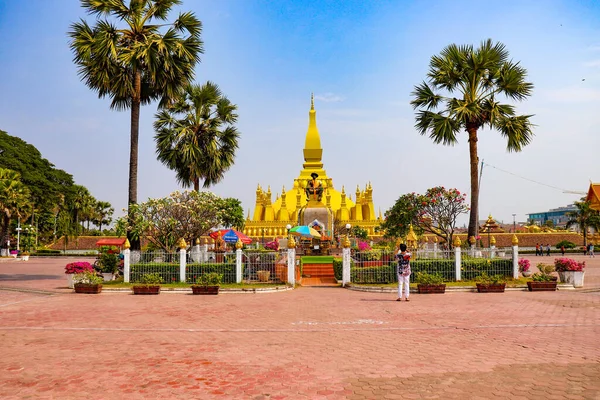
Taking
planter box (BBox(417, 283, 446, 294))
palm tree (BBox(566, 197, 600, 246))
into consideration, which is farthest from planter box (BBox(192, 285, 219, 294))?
palm tree (BBox(566, 197, 600, 246))

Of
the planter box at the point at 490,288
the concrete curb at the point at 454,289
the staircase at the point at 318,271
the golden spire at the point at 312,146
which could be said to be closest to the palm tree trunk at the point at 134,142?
the staircase at the point at 318,271

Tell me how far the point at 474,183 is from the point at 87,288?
15804 millimetres

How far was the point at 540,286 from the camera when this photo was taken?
57.6 feet

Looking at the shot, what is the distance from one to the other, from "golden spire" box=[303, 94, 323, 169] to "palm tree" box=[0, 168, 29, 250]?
28156mm

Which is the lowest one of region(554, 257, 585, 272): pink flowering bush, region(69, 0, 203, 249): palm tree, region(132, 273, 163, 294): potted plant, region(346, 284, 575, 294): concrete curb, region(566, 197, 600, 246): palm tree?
region(346, 284, 575, 294): concrete curb

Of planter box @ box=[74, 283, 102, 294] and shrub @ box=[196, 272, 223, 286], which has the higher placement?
shrub @ box=[196, 272, 223, 286]

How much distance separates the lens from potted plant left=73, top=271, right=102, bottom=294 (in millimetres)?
17062

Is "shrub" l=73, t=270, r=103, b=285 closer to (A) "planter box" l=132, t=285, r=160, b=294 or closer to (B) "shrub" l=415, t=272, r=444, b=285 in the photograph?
(A) "planter box" l=132, t=285, r=160, b=294

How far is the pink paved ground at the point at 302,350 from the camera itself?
6.10 metres

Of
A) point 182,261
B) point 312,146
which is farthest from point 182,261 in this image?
point 312,146

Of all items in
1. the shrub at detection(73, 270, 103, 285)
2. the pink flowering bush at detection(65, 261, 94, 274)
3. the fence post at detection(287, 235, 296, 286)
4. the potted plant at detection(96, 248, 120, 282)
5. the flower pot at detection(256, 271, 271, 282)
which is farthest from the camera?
the potted plant at detection(96, 248, 120, 282)

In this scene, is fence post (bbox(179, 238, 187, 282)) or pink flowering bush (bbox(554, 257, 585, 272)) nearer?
pink flowering bush (bbox(554, 257, 585, 272))

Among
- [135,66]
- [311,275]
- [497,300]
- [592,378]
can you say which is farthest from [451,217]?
[592,378]

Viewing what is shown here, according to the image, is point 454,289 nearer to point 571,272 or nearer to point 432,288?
point 432,288
